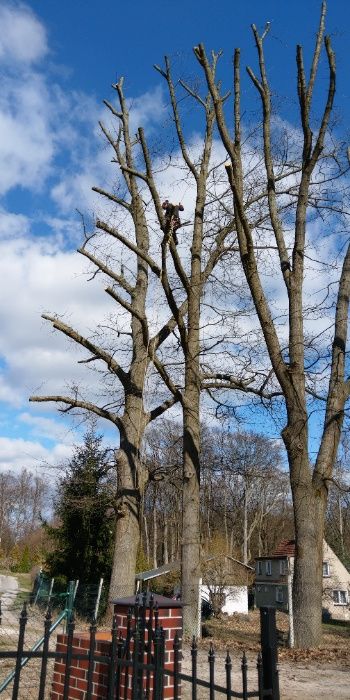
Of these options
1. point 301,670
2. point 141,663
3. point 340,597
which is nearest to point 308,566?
point 301,670

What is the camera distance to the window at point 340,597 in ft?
115

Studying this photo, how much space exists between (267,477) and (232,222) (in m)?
5.59

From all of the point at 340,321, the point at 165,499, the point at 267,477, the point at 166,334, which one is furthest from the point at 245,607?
the point at 340,321

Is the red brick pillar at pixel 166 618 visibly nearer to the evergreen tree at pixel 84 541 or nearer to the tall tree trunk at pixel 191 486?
the tall tree trunk at pixel 191 486

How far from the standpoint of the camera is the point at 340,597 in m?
35.4

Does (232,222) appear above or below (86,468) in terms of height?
above

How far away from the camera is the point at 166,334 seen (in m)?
12.8

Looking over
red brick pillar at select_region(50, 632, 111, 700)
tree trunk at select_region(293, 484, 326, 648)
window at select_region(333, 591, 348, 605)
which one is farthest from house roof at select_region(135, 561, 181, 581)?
red brick pillar at select_region(50, 632, 111, 700)

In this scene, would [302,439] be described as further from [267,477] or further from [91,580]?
[91,580]

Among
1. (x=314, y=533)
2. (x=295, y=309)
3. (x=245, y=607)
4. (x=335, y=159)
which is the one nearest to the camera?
(x=314, y=533)

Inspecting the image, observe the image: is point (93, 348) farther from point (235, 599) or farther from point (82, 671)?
point (235, 599)

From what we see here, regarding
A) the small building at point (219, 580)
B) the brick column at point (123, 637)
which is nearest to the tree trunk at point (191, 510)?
the brick column at point (123, 637)

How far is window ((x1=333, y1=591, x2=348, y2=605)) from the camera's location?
34900mm

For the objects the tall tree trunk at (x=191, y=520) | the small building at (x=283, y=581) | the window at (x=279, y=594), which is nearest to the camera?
the tall tree trunk at (x=191, y=520)
